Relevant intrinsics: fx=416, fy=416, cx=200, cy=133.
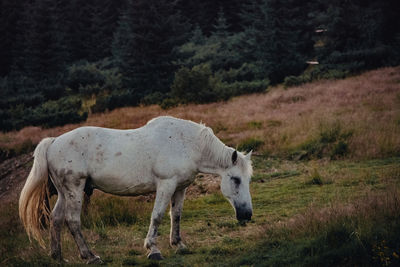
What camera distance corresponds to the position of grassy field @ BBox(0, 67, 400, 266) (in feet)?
16.9

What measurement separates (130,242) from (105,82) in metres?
31.6

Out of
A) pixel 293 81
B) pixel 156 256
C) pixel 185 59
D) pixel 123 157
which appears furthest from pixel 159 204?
pixel 185 59

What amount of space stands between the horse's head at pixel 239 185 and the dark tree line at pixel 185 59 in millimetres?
17186

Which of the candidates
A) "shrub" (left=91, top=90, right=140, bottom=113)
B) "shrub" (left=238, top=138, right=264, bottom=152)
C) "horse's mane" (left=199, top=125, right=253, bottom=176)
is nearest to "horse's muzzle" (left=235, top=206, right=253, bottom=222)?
"horse's mane" (left=199, top=125, right=253, bottom=176)

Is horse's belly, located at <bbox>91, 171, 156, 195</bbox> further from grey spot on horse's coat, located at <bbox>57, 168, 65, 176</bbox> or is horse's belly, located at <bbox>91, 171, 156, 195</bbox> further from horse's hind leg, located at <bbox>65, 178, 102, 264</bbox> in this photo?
grey spot on horse's coat, located at <bbox>57, 168, 65, 176</bbox>

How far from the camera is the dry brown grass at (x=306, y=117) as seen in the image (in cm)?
1253

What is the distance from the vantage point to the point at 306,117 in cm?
1597

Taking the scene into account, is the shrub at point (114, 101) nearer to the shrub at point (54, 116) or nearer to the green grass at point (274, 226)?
the shrub at point (54, 116)

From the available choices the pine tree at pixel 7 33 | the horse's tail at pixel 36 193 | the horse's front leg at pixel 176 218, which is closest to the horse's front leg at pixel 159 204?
→ the horse's front leg at pixel 176 218

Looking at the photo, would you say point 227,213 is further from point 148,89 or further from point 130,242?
point 148,89

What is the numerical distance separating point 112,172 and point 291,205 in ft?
13.1

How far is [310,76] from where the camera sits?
89.9ft

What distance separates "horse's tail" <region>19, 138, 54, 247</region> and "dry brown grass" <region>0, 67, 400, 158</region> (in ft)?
28.4

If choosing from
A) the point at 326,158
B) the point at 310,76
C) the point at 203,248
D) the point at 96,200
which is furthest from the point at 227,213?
the point at 310,76
